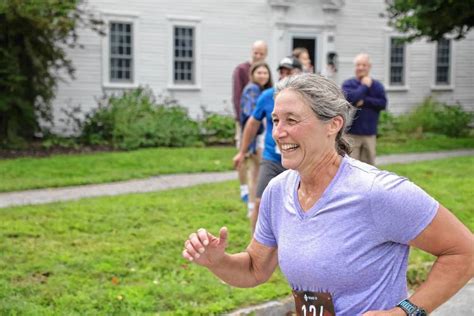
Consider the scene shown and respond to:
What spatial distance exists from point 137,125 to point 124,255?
10660 mm

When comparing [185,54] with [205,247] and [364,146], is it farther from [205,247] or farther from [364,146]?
[205,247]

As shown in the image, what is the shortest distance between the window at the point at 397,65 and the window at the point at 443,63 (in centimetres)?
158

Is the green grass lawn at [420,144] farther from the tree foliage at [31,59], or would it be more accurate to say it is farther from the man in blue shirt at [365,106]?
the tree foliage at [31,59]

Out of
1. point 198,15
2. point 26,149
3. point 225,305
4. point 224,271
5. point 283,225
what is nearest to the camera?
point 283,225

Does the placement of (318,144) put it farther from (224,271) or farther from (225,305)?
(225,305)

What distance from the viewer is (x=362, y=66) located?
10.2 m

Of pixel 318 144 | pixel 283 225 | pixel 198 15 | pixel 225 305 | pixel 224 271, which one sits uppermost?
pixel 198 15

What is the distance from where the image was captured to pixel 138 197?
35.5 ft

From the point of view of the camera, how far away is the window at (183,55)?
21.9 m

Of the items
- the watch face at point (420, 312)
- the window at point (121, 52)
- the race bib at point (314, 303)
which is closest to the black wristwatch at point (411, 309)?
the watch face at point (420, 312)

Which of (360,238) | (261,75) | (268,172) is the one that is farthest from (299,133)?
(261,75)

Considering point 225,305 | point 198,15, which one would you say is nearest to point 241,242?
point 225,305

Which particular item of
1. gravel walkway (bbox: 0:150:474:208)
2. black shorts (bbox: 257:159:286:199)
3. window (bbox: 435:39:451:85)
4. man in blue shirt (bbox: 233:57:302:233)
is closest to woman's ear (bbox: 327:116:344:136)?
man in blue shirt (bbox: 233:57:302:233)

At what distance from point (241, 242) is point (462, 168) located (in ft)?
24.2
